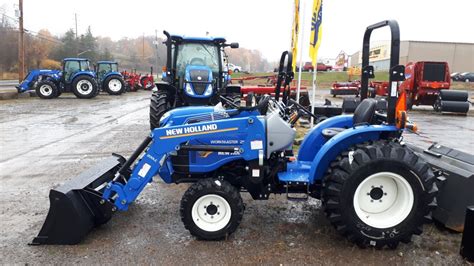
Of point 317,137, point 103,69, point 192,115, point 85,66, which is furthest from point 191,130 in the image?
point 103,69

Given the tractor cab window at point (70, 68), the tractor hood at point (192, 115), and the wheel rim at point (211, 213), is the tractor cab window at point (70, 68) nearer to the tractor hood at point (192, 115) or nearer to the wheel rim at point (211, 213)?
the tractor hood at point (192, 115)

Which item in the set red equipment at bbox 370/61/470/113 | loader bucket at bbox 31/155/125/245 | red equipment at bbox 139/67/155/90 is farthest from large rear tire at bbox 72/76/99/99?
loader bucket at bbox 31/155/125/245

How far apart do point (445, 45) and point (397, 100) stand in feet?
215

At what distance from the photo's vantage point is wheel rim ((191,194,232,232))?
347cm

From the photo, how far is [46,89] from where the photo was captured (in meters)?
20.2

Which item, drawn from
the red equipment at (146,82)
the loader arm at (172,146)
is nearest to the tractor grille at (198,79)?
the loader arm at (172,146)

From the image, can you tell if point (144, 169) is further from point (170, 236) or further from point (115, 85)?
point (115, 85)

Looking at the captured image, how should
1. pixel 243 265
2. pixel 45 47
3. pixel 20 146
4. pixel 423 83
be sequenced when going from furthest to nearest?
1. pixel 45 47
2. pixel 423 83
3. pixel 20 146
4. pixel 243 265

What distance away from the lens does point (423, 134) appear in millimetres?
10383

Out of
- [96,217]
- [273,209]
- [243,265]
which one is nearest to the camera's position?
[243,265]

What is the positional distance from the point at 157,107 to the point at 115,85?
16830 millimetres

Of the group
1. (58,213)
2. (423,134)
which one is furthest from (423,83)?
(58,213)

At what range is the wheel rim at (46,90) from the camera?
20109mm

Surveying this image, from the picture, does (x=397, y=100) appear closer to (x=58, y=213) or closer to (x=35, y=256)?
(x=58, y=213)
